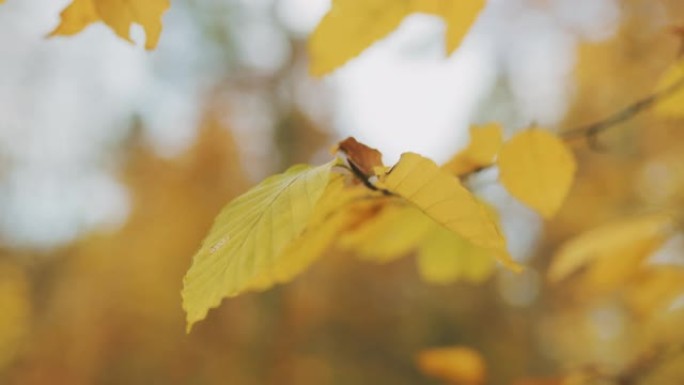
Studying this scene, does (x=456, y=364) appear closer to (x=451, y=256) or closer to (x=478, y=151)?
(x=451, y=256)

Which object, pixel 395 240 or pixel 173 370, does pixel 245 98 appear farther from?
pixel 395 240

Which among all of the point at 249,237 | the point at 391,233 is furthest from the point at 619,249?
the point at 249,237

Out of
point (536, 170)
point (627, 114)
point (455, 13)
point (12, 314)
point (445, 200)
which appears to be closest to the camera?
point (445, 200)

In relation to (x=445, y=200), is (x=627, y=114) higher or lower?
higher

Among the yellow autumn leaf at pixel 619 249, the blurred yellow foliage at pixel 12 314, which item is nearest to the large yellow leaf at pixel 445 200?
the yellow autumn leaf at pixel 619 249

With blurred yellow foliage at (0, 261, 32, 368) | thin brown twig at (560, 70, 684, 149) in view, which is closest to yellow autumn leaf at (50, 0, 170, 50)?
thin brown twig at (560, 70, 684, 149)

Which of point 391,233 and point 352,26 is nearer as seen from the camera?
point 352,26

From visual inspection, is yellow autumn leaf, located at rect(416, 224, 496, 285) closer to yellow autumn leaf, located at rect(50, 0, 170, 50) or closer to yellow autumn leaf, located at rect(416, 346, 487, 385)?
yellow autumn leaf, located at rect(416, 346, 487, 385)
